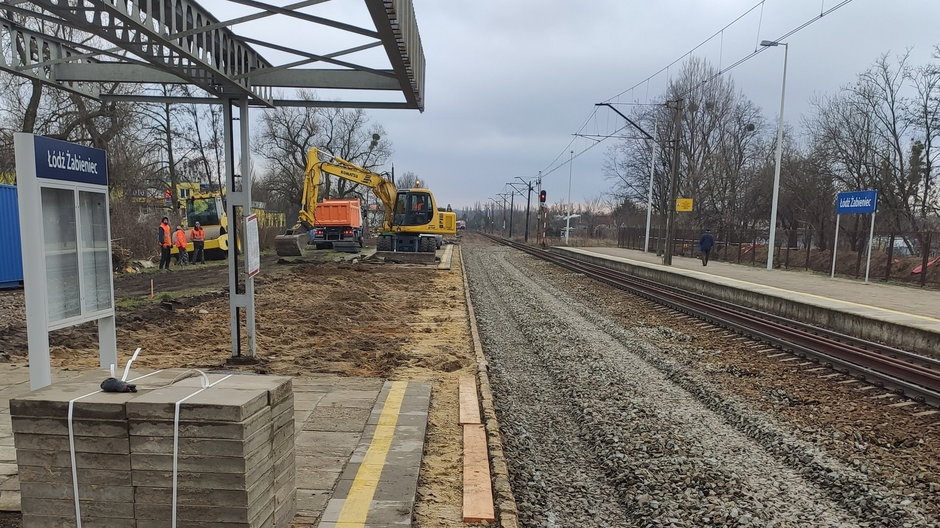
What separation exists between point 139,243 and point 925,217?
41395 mm

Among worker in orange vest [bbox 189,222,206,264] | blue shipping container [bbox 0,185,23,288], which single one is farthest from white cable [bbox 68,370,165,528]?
worker in orange vest [bbox 189,222,206,264]

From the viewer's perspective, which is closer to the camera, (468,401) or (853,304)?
(468,401)

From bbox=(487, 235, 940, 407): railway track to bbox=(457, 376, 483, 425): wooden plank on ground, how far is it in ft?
19.5

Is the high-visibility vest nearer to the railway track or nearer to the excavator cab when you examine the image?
the excavator cab

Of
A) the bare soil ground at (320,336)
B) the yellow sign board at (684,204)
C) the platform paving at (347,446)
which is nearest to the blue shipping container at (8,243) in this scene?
the bare soil ground at (320,336)

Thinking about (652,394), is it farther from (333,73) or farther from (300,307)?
(300,307)

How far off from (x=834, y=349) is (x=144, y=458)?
35.9 ft

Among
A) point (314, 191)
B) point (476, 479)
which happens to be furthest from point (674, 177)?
point (476, 479)

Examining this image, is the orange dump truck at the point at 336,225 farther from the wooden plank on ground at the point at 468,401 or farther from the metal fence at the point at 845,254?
the wooden plank on ground at the point at 468,401

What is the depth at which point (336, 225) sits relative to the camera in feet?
100

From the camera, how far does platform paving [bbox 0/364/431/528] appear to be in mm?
3670

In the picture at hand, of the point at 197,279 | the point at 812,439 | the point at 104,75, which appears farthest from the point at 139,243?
the point at 812,439

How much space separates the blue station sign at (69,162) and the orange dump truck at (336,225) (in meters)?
25.6

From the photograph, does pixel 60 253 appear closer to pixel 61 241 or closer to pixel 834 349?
pixel 61 241
